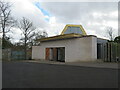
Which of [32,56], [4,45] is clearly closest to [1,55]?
[4,45]

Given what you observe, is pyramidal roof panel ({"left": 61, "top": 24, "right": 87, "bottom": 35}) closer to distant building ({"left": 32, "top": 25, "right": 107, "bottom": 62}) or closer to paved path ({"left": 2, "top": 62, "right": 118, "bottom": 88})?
distant building ({"left": 32, "top": 25, "right": 107, "bottom": 62})

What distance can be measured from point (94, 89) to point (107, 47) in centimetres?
1873

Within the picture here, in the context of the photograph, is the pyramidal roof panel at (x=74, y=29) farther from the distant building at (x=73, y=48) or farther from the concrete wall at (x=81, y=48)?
the concrete wall at (x=81, y=48)

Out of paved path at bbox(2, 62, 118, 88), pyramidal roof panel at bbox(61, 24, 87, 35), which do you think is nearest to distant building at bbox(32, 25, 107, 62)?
pyramidal roof panel at bbox(61, 24, 87, 35)

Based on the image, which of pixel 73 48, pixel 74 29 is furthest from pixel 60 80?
pixel 74 29

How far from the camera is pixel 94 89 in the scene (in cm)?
569

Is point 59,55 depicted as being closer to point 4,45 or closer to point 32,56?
point 32,56

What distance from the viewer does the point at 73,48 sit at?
2370 centimetres

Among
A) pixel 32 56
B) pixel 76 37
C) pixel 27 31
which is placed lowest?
pixel 32 56

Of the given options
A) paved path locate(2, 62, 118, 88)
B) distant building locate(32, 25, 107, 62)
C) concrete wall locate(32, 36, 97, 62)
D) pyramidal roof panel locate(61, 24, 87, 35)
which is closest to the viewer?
paved path locate(2, 62, 118, 88)

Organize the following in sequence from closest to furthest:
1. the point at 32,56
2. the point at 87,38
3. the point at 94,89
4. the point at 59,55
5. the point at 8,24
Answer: the point at 94,89
the point at 87,38
the point at 59,55
the point at 32,56
the point at 8,24

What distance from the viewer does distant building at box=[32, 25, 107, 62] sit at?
22.3 metres

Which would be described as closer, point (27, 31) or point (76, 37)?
point (76, 37)

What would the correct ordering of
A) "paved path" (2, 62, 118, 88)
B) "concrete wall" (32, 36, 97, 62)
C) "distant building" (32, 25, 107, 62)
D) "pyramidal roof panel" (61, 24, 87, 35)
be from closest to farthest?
"paved path" (2, 62, 118, 88) → "concrete wall" (32, 36, 97, 62) → "distant building" (32, 25, 107, 62) → "pyramidal roof panel" (61, 24, 87, 35)
